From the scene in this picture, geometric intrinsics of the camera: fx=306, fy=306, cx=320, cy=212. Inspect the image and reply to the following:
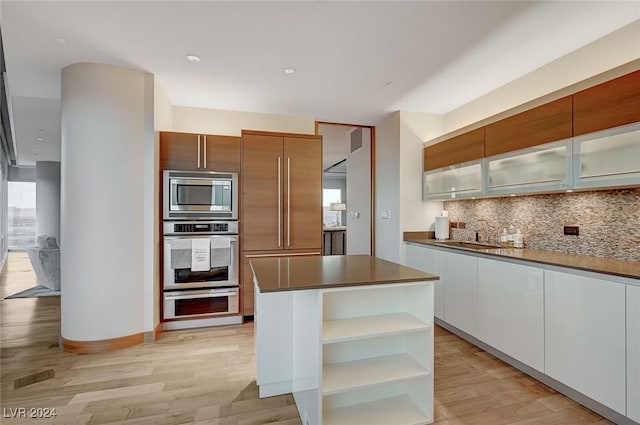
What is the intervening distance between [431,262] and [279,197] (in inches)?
74.9

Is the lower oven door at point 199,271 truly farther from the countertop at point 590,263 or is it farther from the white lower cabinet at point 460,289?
the countertop at point 590,263

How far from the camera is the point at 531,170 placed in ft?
8.63

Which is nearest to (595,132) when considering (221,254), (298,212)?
(298,212)

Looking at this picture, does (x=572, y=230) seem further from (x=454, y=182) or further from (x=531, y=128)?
(x=454, y=182)

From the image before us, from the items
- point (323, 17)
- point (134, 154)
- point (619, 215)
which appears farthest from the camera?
point (134, 154)

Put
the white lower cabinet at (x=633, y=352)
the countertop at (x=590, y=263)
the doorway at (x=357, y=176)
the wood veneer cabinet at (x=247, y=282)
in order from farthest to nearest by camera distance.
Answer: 1. the doorway at (x=357, y=176)
2. the wood veneer cabinet at (x=247, y=282)
3. the countertop at (x=590, y=263)
4. the white lower cabinet at (x=633, y=352)

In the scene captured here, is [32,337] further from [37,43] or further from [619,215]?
[619,215]

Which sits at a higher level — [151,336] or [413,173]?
[413,173]

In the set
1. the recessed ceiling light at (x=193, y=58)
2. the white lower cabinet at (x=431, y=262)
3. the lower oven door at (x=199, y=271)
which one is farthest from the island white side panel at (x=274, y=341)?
the recessed ceiling light at (x=193, y=58)

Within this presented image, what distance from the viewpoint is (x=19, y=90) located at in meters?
3.45

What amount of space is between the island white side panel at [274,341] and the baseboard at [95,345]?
1.67 metres

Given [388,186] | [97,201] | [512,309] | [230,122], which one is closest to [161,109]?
[230,122]

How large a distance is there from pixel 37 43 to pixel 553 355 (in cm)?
459

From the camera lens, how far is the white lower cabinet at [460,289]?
286 centimetres
